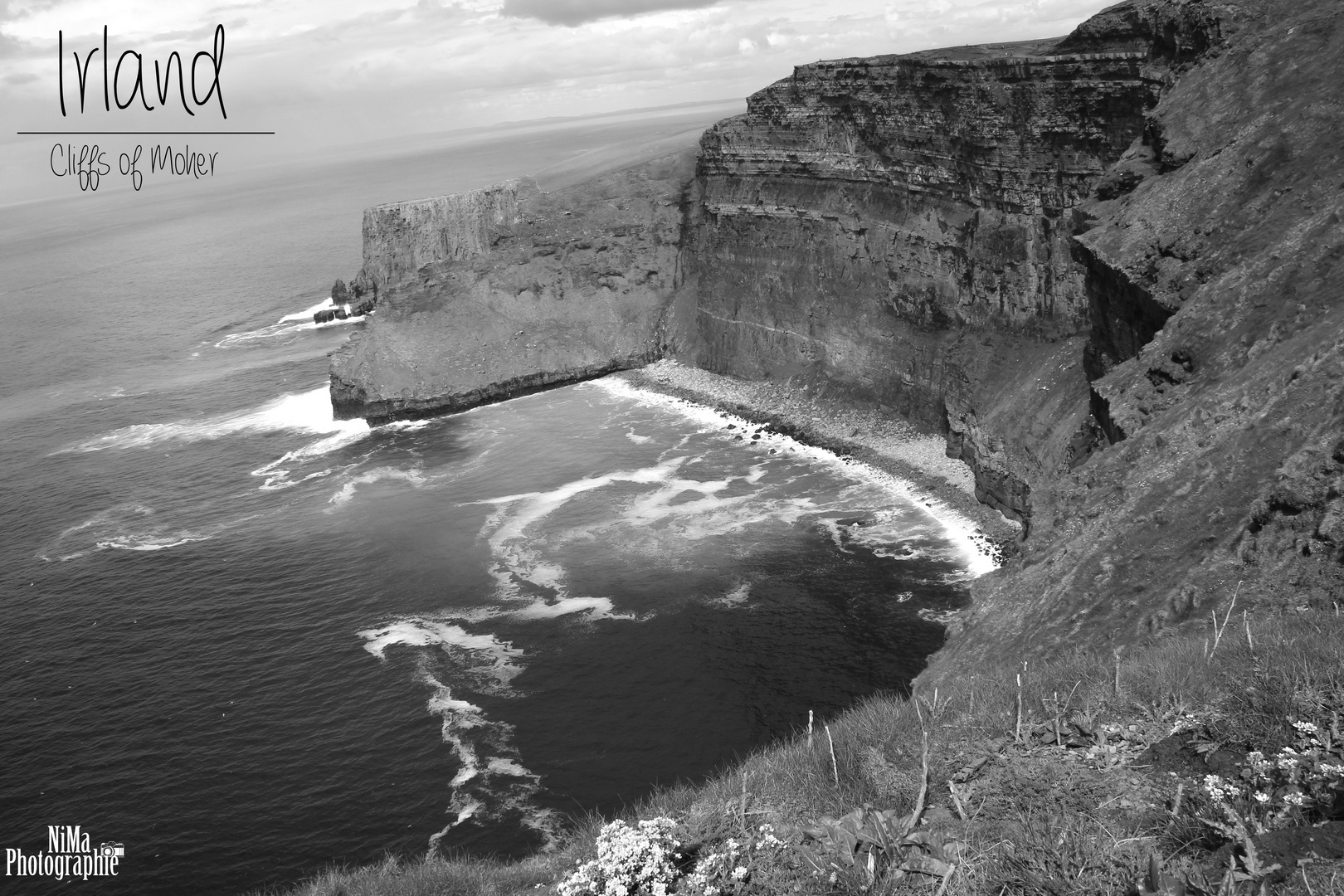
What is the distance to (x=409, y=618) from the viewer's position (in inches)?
1774

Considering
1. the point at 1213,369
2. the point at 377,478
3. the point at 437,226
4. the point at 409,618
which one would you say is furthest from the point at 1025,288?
the point at 437,226

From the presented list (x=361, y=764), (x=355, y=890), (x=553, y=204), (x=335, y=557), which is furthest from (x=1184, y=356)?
(x=553, y=204)

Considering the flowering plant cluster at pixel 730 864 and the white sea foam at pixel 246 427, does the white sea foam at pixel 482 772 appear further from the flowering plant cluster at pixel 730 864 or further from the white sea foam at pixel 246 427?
the white sea foam at pixel 246 427

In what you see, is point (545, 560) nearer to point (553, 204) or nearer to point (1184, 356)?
point (1184, 356)

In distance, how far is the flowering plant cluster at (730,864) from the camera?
11047mm

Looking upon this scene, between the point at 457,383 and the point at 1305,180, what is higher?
the point at 1305,180

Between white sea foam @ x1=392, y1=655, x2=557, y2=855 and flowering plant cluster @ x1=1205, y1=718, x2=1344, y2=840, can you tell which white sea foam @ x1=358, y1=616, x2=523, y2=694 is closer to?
white sea foam @ x1=392, y1=655, x2=557, y2=855

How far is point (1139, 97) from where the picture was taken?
48.2 m

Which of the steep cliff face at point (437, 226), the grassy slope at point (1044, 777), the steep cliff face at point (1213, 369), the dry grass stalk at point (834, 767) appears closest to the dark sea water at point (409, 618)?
the steep cliff face at point (1213, 369)

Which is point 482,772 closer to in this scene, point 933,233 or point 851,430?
point 851,430

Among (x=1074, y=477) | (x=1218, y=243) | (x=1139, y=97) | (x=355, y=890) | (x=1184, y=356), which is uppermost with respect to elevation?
(x=1139, y=97)

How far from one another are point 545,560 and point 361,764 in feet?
56.5

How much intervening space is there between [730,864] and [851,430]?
53874 millimetres

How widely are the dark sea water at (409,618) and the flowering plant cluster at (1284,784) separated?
2468cm
